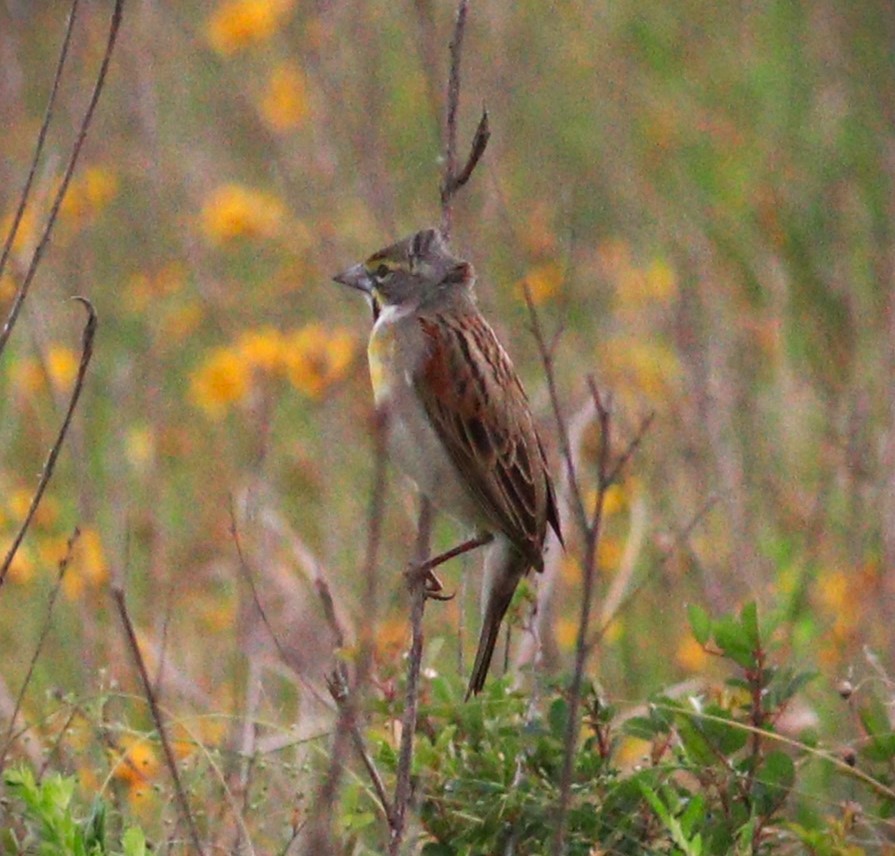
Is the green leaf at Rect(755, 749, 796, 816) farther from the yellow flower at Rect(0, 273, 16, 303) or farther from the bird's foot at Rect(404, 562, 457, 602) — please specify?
the yellow flower at Rect(0, 273, 16, 303)

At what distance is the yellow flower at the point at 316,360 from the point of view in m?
5.01

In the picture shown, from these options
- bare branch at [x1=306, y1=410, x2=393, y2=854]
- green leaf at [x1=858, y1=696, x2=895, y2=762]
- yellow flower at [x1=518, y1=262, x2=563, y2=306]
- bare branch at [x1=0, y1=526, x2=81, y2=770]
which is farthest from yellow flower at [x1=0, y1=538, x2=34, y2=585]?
bare branch at [x1=306, y1=410, x2=393, y2=854]

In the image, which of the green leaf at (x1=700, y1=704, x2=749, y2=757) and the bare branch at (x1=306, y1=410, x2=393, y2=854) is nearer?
the bare branch at (x1=306, y1=410, x2=393, y2=854)

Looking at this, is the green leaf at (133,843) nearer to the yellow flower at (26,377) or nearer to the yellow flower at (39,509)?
the yellow flower at (39,509)

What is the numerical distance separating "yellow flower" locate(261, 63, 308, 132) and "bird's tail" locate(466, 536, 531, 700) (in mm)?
3709

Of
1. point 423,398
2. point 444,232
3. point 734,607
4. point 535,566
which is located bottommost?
point 734,607

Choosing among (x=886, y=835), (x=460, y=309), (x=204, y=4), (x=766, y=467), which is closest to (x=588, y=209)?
(x=766, y=467)

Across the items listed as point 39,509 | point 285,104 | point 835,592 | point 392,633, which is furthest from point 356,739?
point 285,104

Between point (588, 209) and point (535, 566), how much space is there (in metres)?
3.51

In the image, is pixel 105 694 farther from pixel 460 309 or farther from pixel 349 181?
pixel 349 181

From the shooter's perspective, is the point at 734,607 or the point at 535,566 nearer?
the point at 535,566

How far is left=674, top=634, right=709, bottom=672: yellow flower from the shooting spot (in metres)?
4.30

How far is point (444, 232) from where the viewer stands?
2688mm

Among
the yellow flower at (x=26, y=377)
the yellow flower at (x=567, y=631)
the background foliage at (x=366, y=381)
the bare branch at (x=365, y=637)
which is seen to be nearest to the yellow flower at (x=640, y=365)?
the background foliage at (x=366, y=381)
